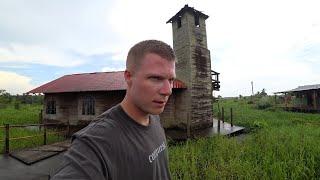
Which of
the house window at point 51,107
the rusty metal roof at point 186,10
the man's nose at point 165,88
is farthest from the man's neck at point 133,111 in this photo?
the house window at point 51,107

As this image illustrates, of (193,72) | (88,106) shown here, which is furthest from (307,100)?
(88,106)

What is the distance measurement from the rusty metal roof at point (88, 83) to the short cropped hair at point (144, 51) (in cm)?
1479

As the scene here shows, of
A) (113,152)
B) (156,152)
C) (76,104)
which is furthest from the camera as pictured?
(76,104)

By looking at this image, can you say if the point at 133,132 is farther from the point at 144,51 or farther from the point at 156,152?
the point at 144,51

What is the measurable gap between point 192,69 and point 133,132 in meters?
16.8

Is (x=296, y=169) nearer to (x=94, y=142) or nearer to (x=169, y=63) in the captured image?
(x=169, y=63)

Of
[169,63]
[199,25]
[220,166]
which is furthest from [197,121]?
[169,63]

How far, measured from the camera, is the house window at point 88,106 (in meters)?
18.3

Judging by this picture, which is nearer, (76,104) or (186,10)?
(186,10)

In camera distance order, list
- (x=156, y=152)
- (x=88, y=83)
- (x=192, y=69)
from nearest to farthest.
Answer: (x=156, y=152) < (x=192, y=69) < (x=88, y=83)

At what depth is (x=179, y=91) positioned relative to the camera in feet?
60.7

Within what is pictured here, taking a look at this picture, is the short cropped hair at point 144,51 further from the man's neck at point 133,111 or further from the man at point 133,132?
the man's neck at point 133,111

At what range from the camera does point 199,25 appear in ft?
63.4

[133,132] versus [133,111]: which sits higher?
[133,111]
